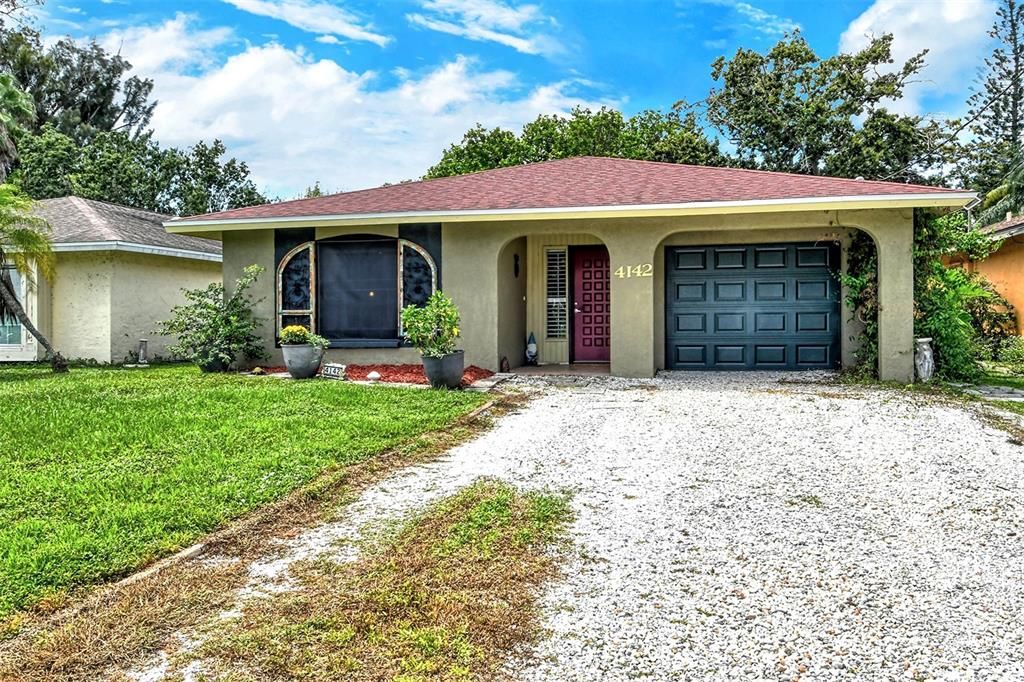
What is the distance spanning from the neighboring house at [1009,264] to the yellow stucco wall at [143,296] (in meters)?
15.4

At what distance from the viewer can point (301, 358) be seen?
9758 millimetres

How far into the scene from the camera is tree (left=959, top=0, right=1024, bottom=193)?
944 inches

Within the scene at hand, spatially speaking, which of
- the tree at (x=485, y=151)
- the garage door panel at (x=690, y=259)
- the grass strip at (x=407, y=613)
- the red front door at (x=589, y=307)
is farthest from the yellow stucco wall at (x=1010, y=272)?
the tree at (x=485, y=151)

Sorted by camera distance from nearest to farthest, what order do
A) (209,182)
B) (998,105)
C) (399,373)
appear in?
(399,373)
(998,105)
(209,182)

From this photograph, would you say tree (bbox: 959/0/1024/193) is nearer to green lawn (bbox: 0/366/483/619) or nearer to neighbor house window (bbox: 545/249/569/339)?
neighbor house window (bbox: 545/249/569/339)

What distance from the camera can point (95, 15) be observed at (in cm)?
1959

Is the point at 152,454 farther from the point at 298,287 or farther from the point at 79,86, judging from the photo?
the point at 79,86

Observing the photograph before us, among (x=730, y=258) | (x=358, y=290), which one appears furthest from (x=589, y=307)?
(x=358, y=290)

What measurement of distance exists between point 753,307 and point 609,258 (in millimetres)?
2383

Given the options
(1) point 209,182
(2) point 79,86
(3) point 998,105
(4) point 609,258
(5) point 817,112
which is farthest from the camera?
(2) point 79,86

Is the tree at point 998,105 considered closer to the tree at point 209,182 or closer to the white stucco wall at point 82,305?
the white stucco wall at point 82,305

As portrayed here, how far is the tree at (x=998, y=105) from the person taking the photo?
2397 cm

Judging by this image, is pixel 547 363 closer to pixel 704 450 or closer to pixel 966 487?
pixel 704 450

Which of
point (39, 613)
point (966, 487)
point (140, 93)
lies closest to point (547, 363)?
point (966, 487)
